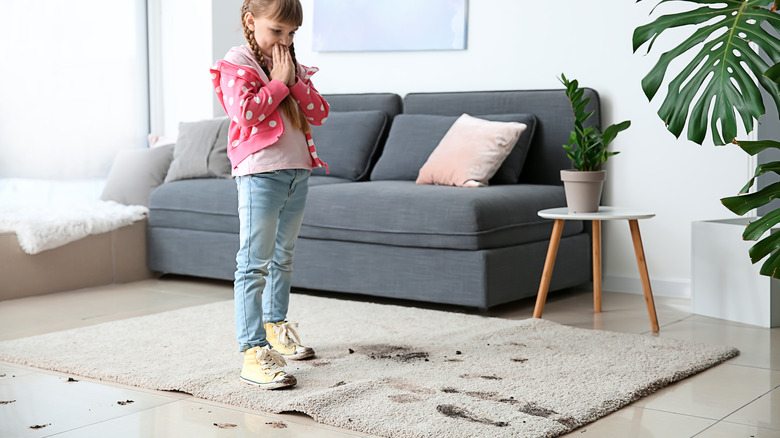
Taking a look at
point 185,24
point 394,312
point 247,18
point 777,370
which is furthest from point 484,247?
point 185,24

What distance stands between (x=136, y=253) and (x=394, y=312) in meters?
1.65

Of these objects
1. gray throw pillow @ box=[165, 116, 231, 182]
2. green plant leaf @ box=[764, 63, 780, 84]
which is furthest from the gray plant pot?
gray throw pillow @ box=[165, 116, 231, 182]

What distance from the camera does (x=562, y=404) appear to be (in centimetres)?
217

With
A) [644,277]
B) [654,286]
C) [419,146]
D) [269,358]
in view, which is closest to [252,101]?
[269,358]

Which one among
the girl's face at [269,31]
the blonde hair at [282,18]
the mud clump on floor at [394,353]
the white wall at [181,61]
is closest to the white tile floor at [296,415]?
the mud clump on floor at [394,353]

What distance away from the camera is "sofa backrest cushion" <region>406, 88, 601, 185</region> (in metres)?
4.09

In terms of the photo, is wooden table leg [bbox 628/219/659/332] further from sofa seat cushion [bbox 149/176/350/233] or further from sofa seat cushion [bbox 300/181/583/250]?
sofa seat cushion [bbox 149/176/350/233]

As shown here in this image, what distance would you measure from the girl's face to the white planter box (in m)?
1.87

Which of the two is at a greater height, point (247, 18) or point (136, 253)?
point (247, 18)

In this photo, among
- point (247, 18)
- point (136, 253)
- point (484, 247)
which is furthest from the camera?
point (136, 253)

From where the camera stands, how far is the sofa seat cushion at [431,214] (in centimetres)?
340

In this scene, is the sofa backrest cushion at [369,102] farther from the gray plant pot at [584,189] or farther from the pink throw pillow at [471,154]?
the gray plant pot at [584,189]

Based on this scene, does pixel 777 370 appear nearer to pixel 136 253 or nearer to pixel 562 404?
pixel 562 404

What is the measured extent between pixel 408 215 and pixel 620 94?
1.27m
